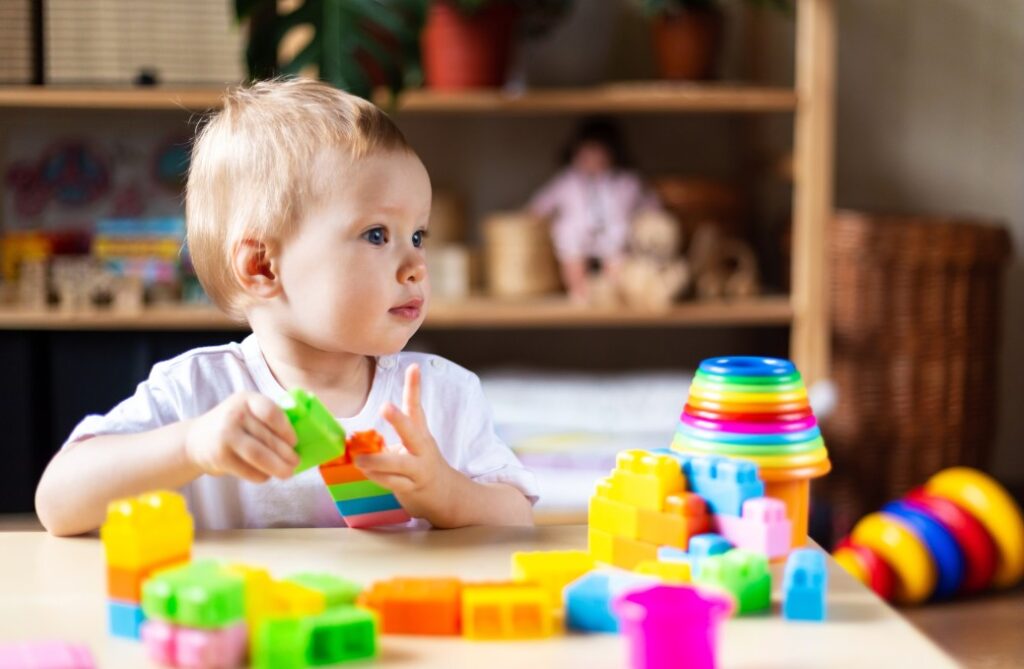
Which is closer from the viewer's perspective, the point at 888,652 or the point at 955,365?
the point at 888,652

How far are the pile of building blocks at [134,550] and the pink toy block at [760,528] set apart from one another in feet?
1.09

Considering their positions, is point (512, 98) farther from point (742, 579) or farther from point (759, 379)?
point (742, 579)

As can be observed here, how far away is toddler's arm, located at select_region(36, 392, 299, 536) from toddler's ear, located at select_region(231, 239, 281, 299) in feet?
0.51

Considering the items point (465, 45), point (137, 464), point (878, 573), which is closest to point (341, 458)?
point (137, 464)

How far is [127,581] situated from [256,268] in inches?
15.7

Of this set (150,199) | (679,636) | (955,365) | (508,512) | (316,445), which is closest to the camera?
(679,636)

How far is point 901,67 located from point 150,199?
1684 millimetres

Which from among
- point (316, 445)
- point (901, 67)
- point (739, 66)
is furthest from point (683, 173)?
point (316, 445)

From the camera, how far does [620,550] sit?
791 mm

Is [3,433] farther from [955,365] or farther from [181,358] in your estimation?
[955,365]

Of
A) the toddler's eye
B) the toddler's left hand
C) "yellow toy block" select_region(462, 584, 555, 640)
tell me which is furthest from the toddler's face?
"yellow toy block" select_region(462, 584, 555, 640)

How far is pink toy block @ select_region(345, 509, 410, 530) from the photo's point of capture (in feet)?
2.97

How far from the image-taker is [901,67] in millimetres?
2799

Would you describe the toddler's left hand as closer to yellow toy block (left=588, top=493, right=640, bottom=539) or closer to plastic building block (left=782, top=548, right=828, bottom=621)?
yellow toy block (left=588, top=493, right=640, bottom=539)
